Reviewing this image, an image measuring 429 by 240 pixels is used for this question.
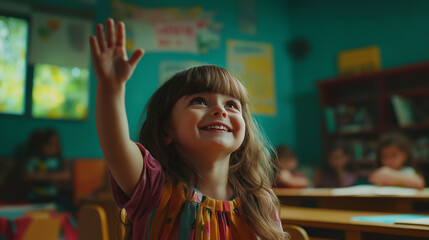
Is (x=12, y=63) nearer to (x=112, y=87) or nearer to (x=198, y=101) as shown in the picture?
(x=198, y=101)

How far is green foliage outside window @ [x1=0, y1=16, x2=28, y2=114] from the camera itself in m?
3.59

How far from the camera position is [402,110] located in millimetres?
4027

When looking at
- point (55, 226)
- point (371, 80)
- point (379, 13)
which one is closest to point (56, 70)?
point (55, 226)

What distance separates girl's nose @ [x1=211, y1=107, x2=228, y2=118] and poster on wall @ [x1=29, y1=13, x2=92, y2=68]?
11.0ft

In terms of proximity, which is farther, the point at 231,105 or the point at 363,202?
the point at 363,202

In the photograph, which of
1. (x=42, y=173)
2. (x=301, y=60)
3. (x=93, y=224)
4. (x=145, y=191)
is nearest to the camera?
(x=145, y=191)

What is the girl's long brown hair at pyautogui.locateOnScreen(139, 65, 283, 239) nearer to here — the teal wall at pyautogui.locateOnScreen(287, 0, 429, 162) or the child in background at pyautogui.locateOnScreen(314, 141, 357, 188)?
the child in background at pyautogui.locateOnScreen(314, 141, 357, 188)

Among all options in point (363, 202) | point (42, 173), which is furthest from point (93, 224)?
point (42, 173)

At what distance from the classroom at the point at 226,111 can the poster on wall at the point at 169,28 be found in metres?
0.01

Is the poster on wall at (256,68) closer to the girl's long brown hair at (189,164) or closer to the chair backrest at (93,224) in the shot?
the chair backrest at (93,224)

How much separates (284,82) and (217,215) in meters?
4.68

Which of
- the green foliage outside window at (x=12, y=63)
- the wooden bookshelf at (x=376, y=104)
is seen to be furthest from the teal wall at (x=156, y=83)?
the wooden bookshelf at (x=376, y=104)

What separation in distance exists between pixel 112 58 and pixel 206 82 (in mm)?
273

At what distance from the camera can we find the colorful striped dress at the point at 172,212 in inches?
30.0
